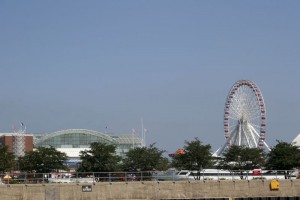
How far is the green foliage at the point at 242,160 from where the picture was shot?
94688 mm

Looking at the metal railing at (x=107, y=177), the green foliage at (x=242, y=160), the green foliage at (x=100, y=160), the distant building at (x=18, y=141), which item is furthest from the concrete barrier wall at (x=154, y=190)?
the distant building at (x=18, y=141)

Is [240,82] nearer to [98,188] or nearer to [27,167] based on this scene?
[27,167]

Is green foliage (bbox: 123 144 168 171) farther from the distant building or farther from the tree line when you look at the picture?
the distant building

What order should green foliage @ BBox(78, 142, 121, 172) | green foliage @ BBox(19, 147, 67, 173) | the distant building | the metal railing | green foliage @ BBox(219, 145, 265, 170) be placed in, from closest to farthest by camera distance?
the metal railing
green foliage @ BBox(78, 142, 121, 172)
green foliage @ BBox(19, 147, 67, 173)
green foliage @ BBox(219, 145, 265, 170)
the distant building

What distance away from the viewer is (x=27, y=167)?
87.0 meters

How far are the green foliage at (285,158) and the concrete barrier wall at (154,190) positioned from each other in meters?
30.8

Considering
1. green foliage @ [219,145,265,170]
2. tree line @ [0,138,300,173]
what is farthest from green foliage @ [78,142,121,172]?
green foliage @ [219,145,265,170]

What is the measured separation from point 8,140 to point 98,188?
130152mm

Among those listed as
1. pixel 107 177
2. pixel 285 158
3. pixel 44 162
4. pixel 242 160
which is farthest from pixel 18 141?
pixel 107 177

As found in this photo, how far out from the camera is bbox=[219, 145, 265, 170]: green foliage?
3728 inches

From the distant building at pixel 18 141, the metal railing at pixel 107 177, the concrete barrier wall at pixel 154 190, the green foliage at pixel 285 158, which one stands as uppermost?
the distant building at pixel 18 141

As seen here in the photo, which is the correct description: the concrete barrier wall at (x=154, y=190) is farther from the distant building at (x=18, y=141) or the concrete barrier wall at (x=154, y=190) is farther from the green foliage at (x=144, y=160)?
the distant building at (x=18, y=141)

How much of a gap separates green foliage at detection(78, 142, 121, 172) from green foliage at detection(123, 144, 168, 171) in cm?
527

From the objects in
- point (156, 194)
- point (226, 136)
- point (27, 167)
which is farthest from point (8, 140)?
point (156, 194)
